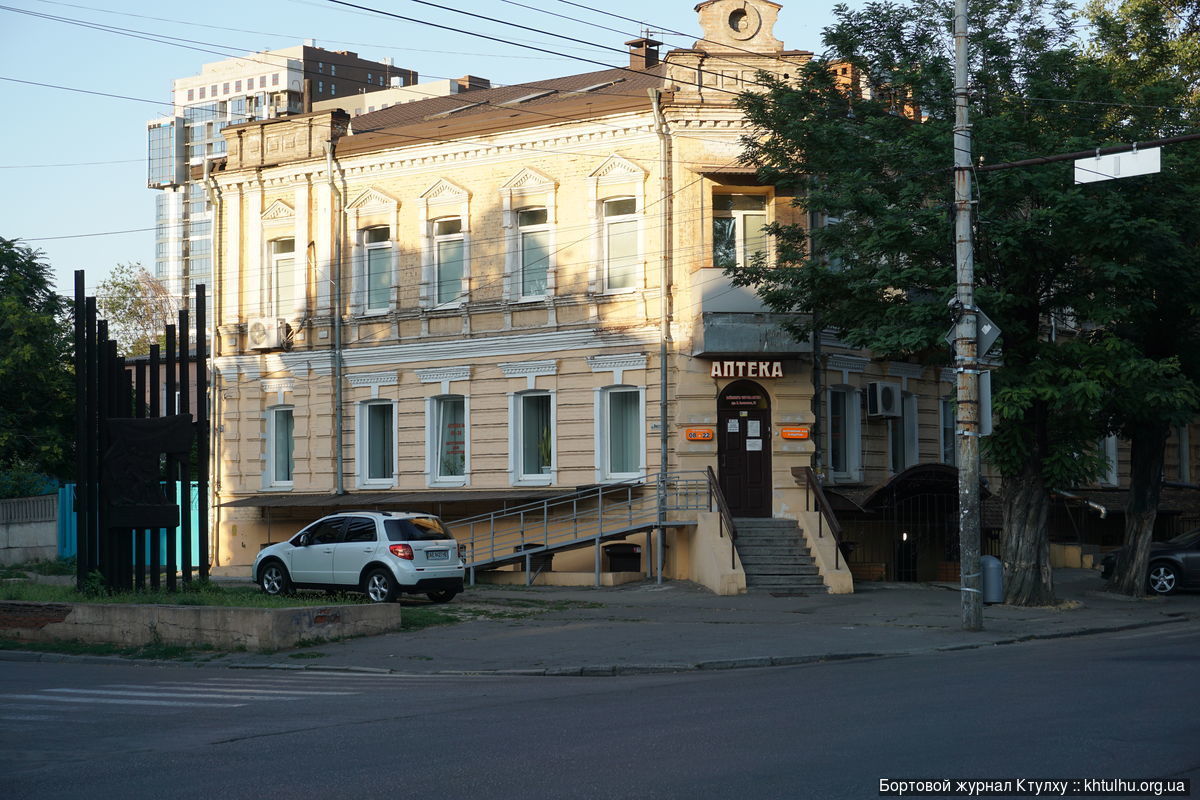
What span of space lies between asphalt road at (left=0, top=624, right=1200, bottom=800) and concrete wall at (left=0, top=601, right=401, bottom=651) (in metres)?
2.37

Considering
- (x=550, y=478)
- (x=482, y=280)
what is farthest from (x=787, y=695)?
(x=482, y=280)

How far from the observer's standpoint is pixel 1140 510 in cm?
2583

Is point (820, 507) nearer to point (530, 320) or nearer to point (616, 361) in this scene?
point (616, 361)

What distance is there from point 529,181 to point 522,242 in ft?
4.64

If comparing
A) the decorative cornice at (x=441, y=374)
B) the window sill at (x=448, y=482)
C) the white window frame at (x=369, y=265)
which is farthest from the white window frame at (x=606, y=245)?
the white window frame at (x=369, y=265)

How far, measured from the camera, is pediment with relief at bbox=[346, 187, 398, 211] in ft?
106

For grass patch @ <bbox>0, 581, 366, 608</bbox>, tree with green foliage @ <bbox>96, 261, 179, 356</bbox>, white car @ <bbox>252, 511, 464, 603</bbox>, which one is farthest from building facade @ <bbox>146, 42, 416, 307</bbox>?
grass patch @ <bbox>0, 581, 366, 608</bbox>

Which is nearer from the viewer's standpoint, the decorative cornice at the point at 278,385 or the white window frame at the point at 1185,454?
the decorative cornice at the point at 278,385

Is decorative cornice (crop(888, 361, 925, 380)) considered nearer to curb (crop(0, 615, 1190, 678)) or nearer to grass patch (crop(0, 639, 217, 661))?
curb (crop(0, 615, 1190, 678))

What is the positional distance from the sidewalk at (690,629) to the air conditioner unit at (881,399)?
5.08m

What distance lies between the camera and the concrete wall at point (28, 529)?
34.4m

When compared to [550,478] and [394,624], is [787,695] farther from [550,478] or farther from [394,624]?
[550,478]

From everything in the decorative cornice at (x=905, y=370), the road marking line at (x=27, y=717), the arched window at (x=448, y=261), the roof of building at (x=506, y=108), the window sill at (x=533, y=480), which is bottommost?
the road marking line at (x=27, y=717)

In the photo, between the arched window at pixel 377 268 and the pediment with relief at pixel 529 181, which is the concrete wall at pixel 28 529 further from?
the pediment with relief at pixel 529 181
